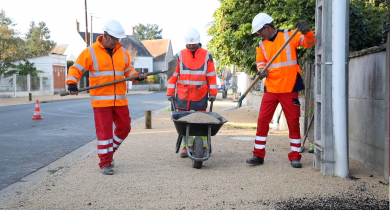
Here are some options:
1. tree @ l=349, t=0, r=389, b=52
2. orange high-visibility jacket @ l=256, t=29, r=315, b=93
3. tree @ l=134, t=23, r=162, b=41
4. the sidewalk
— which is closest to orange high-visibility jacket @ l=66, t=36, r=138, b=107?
the sidewalk

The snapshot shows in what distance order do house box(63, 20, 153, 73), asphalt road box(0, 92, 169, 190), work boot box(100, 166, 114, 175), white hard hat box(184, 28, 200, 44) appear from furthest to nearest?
house box(63, 20, 153, 73) < white hard hat box(184, 28, 200, 44) < asphalt road box(0, 92, 169, 190) < work boot box(100, 166, 114, 175)

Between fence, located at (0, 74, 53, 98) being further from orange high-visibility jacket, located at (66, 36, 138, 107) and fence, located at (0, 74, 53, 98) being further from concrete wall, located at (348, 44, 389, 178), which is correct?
concrete wall, located at (348, 44, 389, 178)

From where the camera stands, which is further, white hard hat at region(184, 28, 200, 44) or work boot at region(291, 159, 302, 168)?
white hard hat at region(184, 28, 200, 44)

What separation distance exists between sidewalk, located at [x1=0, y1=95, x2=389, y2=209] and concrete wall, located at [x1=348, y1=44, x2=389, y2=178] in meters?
0.21

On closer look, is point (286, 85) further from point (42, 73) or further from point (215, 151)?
point (42, 73)

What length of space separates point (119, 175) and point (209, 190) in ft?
4.54

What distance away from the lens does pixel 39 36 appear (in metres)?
78.7

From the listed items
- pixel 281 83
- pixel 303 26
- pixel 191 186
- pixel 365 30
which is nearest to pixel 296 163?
pixel 281 83

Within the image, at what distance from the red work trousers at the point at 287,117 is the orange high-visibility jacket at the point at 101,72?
1.92m

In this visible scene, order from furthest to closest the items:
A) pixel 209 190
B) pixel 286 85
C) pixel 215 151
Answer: pixel 215 151
pixel 286 85
pixel 209 190

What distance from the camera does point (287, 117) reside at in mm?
6070

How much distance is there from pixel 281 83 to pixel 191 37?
151 cm

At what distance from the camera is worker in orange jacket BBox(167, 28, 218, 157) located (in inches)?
265

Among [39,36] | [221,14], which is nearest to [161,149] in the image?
[221,14]
